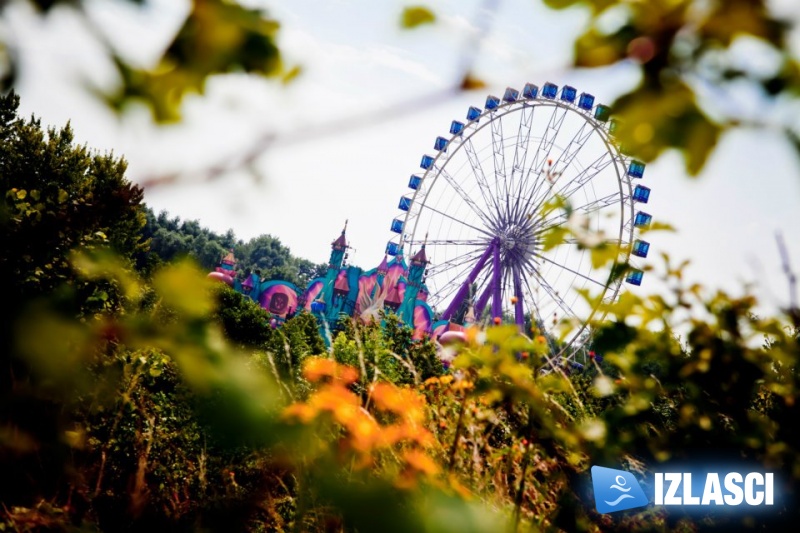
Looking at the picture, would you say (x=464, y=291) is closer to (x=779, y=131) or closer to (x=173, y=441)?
→ (x=173, y=441)

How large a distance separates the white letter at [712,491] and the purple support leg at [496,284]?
13955 millimetres

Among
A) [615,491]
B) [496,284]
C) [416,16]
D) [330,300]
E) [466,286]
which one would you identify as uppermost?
[466,286]

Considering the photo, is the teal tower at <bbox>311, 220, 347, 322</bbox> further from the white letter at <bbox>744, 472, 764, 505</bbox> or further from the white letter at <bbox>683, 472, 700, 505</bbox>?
the white letter at <bbox>744, 472, 764, 505</bbox>

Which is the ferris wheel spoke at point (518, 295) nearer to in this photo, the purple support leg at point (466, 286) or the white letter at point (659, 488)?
the purple support leg at point (466, 286)

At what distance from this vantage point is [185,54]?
0.52 metres

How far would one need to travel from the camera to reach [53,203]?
Answer: 370 centimetres

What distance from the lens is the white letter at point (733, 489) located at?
6.52 feet

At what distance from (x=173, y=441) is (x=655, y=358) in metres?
4.35

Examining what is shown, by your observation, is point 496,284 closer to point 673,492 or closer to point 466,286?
point 466,286

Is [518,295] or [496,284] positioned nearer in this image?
[518,295]

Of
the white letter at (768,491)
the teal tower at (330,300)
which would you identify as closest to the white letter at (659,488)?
the white letter at (768,491)

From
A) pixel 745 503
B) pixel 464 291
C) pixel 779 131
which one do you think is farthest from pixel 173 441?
pixel 464 291

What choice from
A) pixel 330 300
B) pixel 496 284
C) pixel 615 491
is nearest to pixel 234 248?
pixel 330 300

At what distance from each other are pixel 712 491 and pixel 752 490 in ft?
0.79
